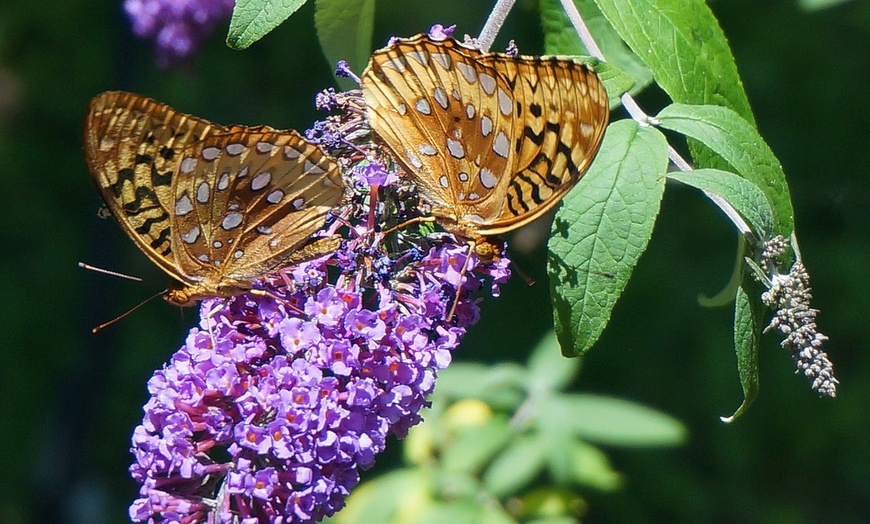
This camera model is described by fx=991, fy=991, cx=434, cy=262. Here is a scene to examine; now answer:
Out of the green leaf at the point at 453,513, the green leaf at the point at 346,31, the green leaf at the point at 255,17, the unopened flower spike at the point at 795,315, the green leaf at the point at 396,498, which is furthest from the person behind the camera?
the green leaf at the point at 396,498

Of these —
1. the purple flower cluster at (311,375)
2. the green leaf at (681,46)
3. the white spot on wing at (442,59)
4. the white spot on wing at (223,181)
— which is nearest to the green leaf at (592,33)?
the green leaf at (681,46)

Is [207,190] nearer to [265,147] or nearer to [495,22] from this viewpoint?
[265,147]

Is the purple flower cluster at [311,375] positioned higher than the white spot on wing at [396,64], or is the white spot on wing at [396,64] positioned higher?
the white spot on wing at [396,64]

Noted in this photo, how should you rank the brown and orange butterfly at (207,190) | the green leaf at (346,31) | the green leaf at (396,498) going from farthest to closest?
the green leaf at (396,498), the green leaf at (346,31), the brown and orange butterfly at (207,190)

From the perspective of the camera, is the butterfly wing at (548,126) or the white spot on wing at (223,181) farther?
the white spot on wing at (223,181)

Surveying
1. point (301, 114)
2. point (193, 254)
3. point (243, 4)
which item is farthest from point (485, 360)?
point (243, 4)

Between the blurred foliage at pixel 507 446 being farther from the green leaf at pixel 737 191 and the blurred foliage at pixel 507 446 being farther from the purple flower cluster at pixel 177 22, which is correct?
the purple flower cluster at pixel 177 22

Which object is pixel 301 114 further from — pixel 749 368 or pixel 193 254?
pixel 749 368
